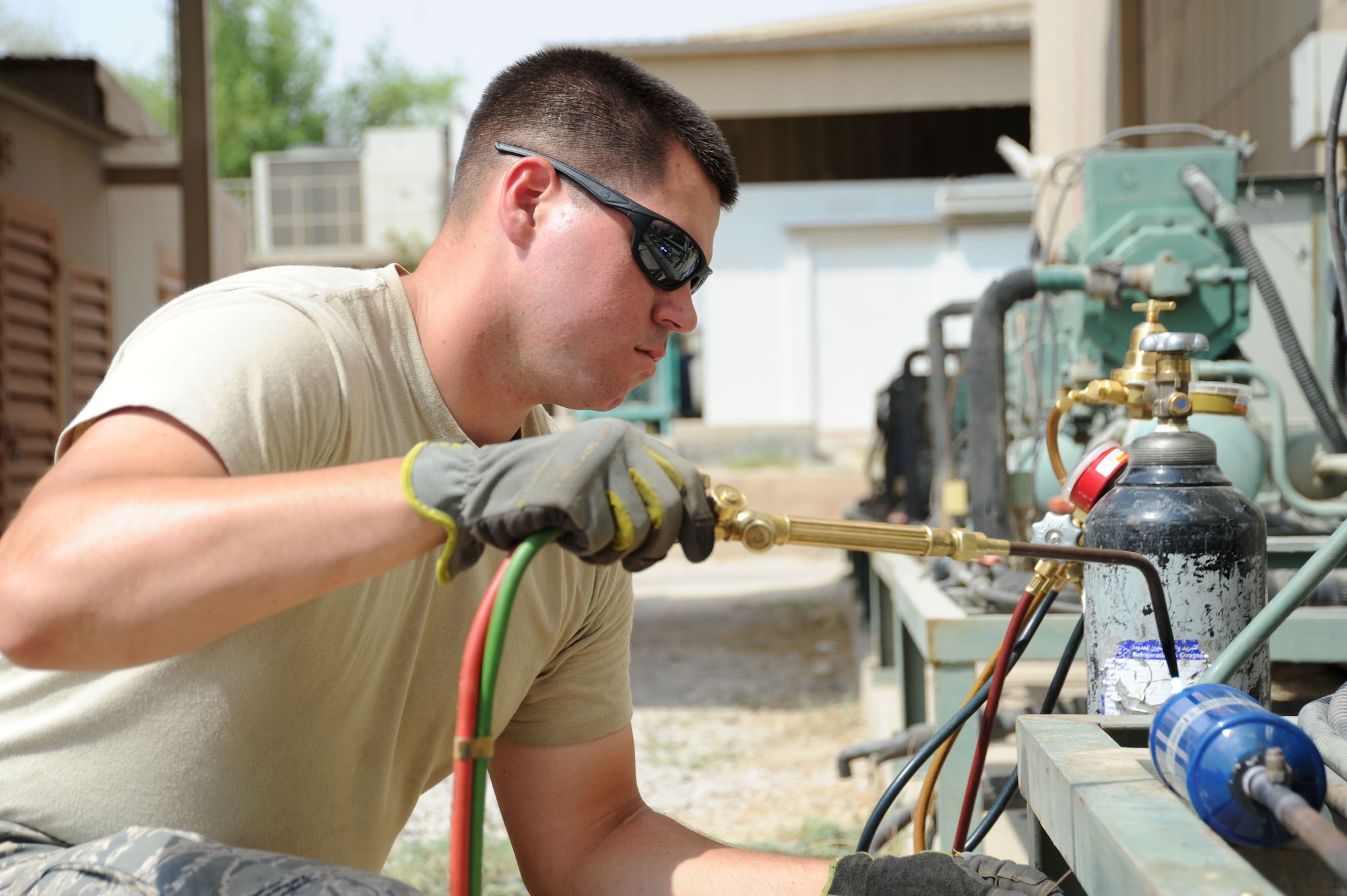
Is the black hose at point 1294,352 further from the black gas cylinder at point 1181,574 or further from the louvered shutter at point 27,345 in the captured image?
the louvered shutter at point 27,345

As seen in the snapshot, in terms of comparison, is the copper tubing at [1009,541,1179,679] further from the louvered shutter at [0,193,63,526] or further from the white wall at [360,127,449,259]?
the white wall at [360,127,449,259]

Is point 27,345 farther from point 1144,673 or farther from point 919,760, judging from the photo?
point 1144,673

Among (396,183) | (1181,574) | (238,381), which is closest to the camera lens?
(238,381)

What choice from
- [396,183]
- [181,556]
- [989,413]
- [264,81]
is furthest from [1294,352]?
[264,81]

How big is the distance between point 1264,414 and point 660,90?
3.44 m

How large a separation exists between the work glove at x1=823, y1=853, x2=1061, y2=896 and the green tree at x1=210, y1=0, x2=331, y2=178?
1414 inches

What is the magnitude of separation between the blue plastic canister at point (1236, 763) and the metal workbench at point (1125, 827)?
25mm

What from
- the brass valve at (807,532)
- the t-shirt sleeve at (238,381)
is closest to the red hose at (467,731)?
the brass valve at (807,532)

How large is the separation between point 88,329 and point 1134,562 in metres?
8.89

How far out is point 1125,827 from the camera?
978mm

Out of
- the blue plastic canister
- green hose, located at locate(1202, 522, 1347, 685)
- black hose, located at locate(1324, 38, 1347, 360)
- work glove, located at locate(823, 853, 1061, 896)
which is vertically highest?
black hose, located at locate(1324, 38, 1347, 360)

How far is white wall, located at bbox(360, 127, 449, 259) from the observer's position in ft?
73.4

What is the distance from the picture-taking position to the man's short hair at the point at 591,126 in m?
1.74

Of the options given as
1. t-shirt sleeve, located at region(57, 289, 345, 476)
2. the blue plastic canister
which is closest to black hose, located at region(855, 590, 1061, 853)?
the blue plastic canister
